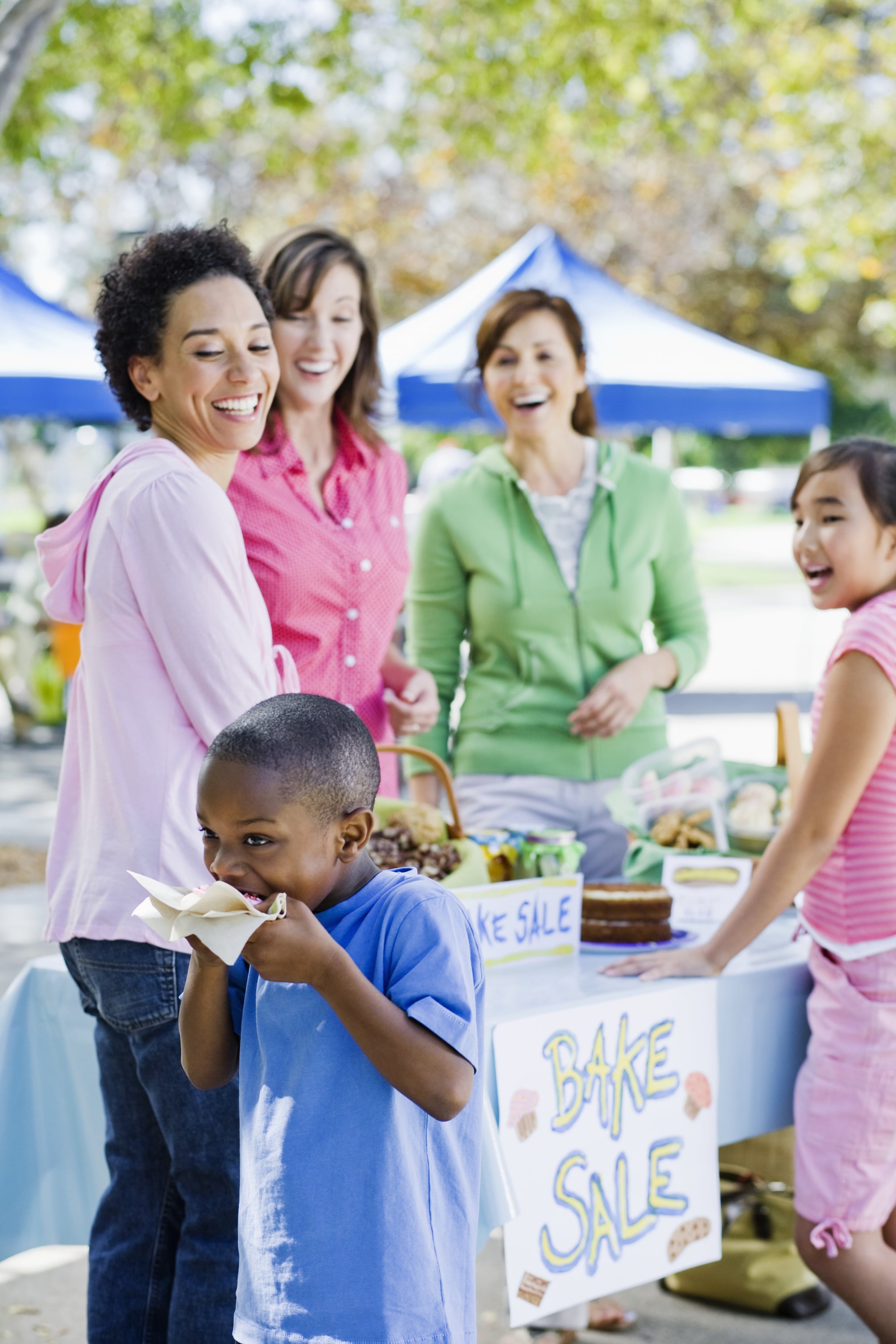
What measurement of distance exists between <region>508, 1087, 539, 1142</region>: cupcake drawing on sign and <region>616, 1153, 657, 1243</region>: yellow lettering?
211 mm

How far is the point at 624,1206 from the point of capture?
2.30 metres

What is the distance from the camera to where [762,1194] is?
3.12 meters

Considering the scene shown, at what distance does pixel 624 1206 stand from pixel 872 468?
1284mm

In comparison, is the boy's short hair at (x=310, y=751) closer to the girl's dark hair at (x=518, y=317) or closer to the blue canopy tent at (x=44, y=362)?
the girl's dark hair at (x=518, y=317)

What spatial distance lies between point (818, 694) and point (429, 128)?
1401 cm

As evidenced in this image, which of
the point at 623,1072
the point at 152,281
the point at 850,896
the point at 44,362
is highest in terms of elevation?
the point at 44,362

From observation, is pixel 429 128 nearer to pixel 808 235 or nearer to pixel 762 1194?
pixel 808 235

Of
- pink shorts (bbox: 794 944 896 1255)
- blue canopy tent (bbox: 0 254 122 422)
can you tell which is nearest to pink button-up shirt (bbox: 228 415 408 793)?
pink shorts (bbox: 794 944 896 1255)

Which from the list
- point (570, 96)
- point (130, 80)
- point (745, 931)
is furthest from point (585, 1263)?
point (570, 96)

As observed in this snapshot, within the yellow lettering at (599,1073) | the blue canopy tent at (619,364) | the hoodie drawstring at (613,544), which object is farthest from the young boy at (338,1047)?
the blue canopy tent at (619,364)

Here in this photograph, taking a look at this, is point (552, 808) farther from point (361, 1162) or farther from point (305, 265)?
point (361, 1162)

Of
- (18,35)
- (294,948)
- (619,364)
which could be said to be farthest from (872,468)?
(18,35)

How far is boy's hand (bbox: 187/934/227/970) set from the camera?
56.4 inches

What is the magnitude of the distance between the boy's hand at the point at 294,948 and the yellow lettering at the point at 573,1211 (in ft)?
3.19
